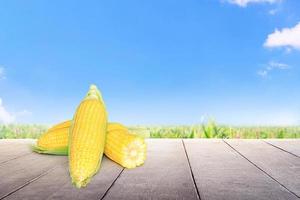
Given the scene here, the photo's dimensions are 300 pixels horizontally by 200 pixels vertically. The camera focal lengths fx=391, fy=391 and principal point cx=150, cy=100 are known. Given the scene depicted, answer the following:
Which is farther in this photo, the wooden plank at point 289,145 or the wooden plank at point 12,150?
the wooden plank at point 289,145

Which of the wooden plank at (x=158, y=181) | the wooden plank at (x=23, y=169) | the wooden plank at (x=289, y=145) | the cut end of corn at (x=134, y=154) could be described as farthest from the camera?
the wooden plank at (x=289, y=145)

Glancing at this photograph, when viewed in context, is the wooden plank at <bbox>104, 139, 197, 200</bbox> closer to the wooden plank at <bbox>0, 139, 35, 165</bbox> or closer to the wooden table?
the wooden table

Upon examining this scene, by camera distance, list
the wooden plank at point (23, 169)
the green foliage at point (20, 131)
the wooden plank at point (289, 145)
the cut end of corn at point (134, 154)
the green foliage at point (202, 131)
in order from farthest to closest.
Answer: the green foliage at point (20, 131) < the green foliage at point (202, 131) < the wooden plank at point (289, 145) < the cut end of corn at point (134, 154) < the wooden plank at point (23, 169)

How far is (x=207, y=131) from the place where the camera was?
172 inches

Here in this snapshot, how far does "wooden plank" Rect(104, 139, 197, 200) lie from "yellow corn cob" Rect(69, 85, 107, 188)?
15 cm

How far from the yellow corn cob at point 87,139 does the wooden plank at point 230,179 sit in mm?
478

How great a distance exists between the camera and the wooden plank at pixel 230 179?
1.48 m

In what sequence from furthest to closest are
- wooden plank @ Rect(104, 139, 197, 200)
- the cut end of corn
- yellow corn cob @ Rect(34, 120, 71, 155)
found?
yellow corn cob @ Rect(34, 120, 71, 155) → the cut end of corn → wooden plank @ Rect(104, 139, 197, 200)

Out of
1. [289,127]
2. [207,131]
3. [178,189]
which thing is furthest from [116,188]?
[289,127]

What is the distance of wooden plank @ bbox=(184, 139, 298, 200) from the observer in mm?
1477

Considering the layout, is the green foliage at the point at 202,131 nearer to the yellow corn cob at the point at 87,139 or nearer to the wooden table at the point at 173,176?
the wooden table at the point at 173,176

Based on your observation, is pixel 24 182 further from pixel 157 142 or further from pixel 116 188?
pixel 157 142

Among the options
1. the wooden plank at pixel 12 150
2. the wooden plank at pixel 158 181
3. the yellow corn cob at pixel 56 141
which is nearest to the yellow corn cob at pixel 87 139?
the wooden plank at pixel 158 181

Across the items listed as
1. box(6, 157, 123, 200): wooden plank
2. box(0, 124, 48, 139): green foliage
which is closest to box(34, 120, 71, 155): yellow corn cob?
box(6, 157, 123, 200): wooden plank
